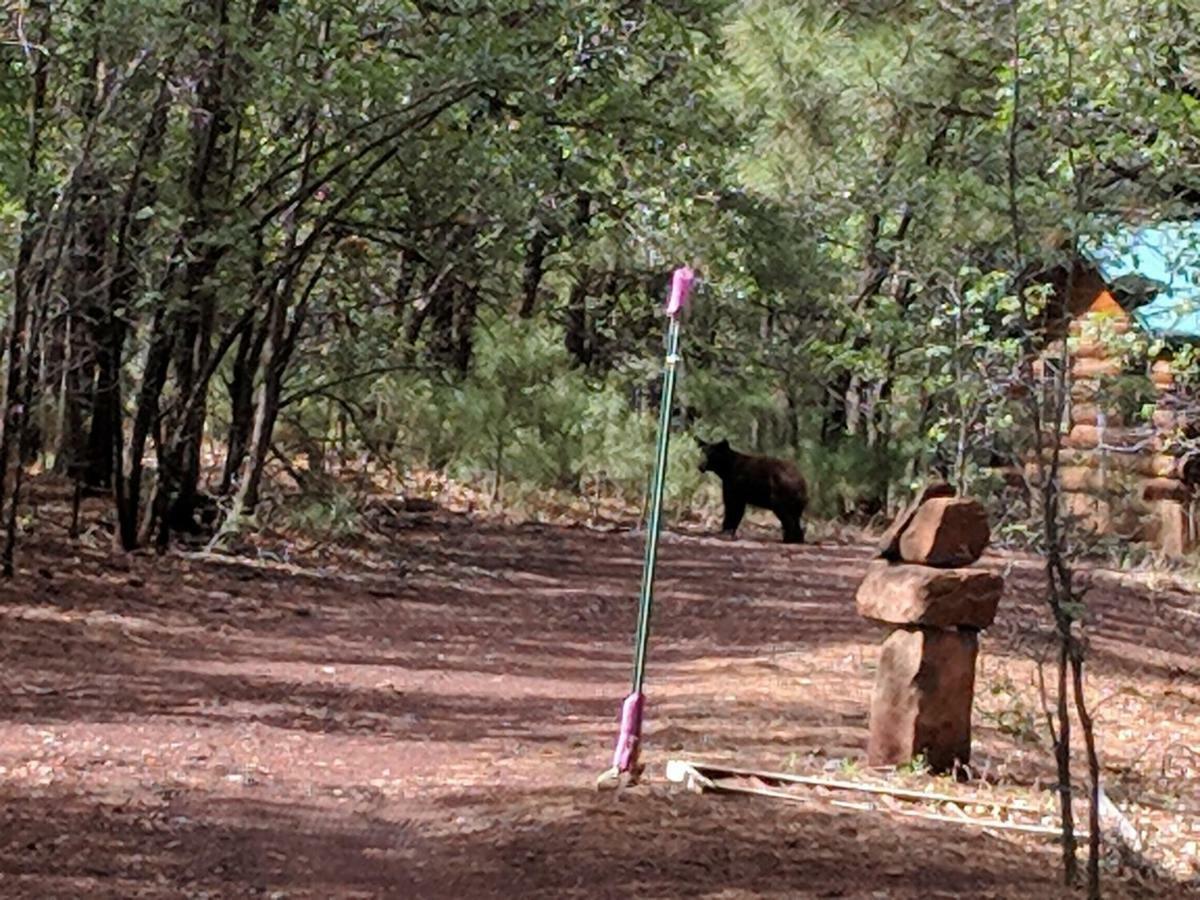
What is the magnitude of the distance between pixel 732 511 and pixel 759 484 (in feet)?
2.18

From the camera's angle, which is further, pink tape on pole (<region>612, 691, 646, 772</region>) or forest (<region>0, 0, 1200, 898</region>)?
pink tape on pole (<region>612, 691, 646, 772</region>)

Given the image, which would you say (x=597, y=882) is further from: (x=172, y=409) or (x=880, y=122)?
(x=880, y=122)

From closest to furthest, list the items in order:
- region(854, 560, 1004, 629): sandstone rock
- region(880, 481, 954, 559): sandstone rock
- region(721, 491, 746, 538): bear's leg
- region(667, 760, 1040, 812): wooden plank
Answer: region(667, 760, 1040, 812): wooden plank → region(854, 560, 1004, 629): sandstone rock → region(880, 481, 954, 559): sandstone rock → region(721, 491, 746, 538): bear's leg

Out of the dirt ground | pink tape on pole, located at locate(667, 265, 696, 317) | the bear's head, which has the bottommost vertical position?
the dirt ground

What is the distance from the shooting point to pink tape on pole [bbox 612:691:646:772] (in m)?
7.18

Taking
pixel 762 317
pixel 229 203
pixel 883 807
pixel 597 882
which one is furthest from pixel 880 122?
pixel 597 882

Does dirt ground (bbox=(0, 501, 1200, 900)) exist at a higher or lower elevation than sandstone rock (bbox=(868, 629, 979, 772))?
lower

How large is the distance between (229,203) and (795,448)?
14.1 metres

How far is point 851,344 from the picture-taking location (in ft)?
84.8

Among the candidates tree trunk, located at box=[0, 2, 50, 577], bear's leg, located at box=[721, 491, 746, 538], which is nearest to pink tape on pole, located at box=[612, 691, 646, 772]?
tree trunk, located at box=[0, 2, 50, 577]

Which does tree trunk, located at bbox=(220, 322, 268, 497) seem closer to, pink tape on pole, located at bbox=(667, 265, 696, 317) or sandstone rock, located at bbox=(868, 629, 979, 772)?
pink tape on pole, located at bbox=(667, 265, 696, 317)

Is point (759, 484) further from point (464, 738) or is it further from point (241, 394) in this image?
point (464, 738)

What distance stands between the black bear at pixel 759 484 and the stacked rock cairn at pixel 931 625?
45.0ft

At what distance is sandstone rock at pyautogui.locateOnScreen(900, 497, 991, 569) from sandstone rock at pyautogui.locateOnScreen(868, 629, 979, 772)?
0.32 metres
